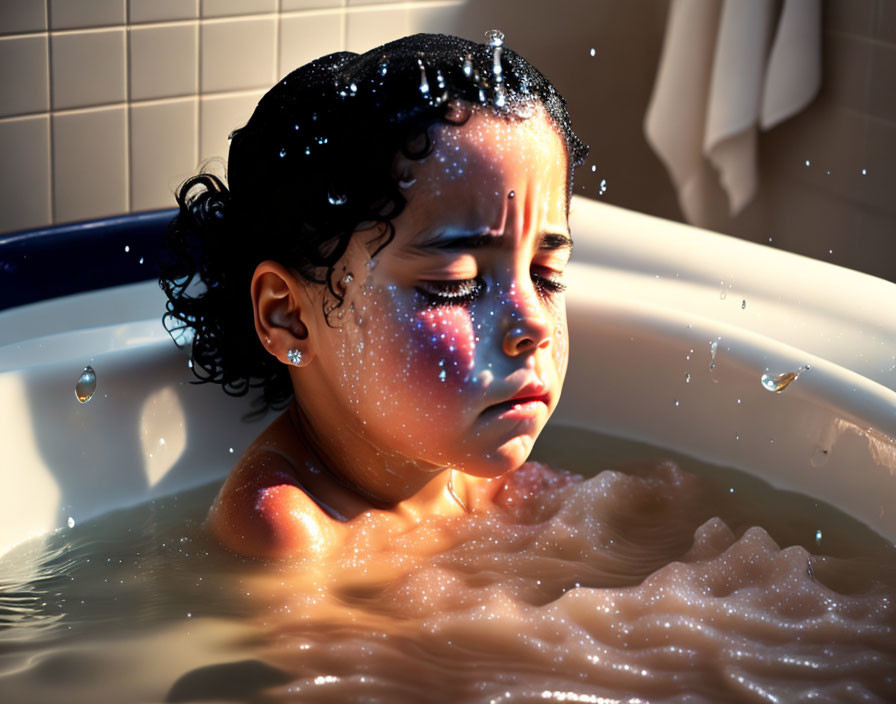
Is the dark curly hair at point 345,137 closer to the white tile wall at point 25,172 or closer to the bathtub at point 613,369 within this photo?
the bathtub at point 613,369

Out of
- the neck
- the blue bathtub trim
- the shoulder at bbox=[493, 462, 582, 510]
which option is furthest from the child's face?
the blue bathtub trim

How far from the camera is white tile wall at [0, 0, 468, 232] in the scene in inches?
66.1

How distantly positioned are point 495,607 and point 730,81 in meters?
1.47

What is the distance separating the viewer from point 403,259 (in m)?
1.08

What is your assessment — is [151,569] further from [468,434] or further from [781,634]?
[781,634]

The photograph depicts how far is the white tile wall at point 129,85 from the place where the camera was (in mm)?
1678

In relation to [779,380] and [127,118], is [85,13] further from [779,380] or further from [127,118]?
[779,380]

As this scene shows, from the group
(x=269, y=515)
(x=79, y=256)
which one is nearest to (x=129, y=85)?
(x=79, y=256)

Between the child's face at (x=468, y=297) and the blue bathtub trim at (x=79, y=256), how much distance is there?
1.45 ft

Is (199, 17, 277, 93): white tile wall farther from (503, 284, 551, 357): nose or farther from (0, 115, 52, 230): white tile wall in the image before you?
(503, 284, 551, 357): nose

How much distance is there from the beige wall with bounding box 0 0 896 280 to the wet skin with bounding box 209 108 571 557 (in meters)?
0.70

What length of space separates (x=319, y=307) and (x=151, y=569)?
31 cm

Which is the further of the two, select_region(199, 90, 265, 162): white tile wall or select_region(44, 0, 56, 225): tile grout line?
select_region(199, 90, 265, 162): white tile wall

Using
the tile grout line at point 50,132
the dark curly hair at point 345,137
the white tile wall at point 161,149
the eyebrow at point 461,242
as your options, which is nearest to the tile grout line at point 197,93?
the white tile wall at point 161,149
